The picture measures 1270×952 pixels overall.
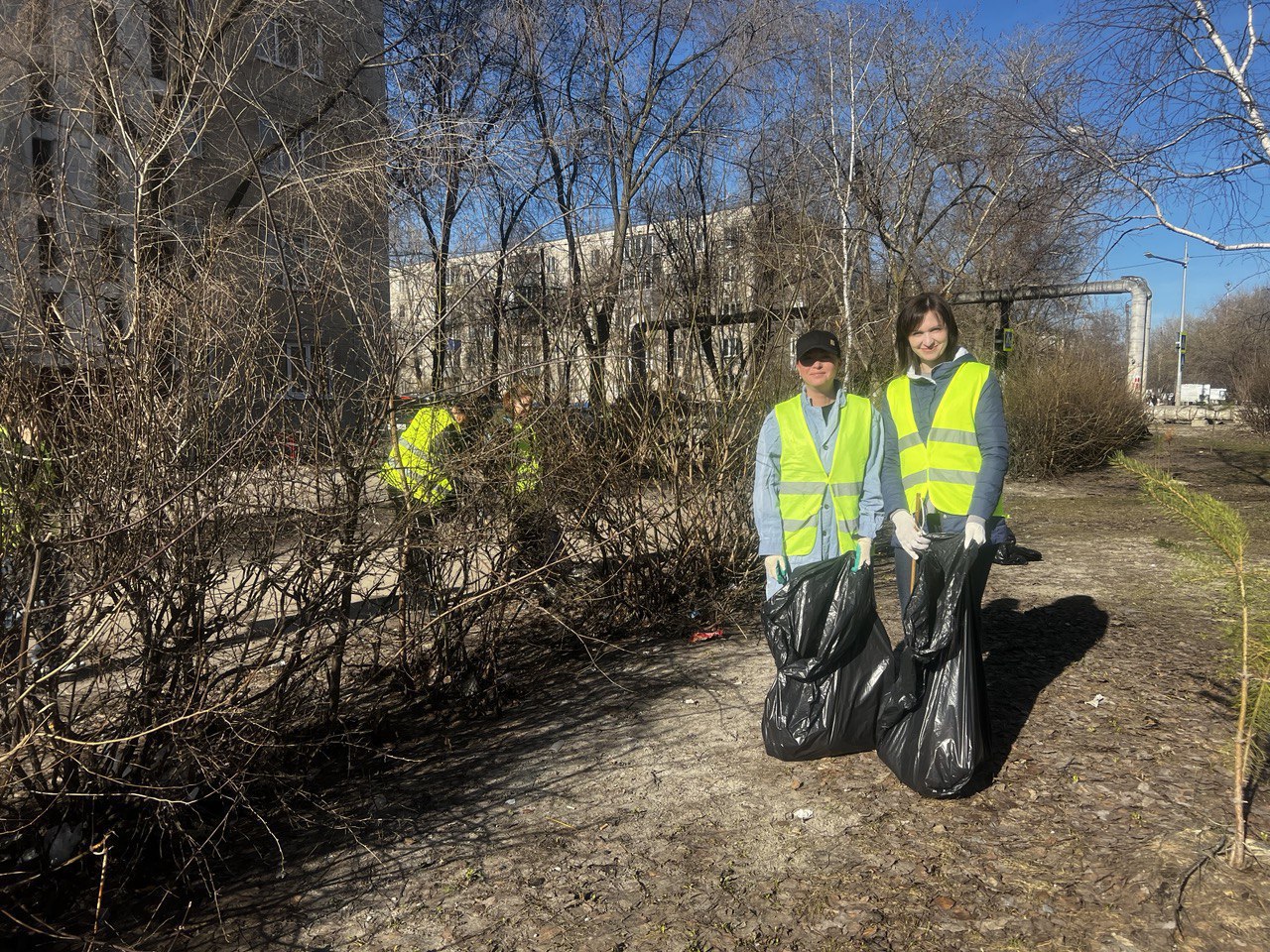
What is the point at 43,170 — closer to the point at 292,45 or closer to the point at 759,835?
the point at 292,45

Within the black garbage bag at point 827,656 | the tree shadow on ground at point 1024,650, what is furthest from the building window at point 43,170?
the tree shadow on ground at point 1024,650

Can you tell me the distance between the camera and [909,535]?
10.2ft

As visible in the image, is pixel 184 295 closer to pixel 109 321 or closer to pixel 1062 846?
pixel 109 321

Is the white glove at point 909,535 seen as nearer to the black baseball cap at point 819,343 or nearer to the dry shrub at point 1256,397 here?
the black baseball cap at point 819,343

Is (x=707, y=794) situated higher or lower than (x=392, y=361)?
lower

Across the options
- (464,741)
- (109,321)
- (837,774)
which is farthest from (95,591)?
(837,774)

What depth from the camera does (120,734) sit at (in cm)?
278

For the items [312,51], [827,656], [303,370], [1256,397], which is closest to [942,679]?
[827,656]

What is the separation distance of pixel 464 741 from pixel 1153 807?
2.62 metres

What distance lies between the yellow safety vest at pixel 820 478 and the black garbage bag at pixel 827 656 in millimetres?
181

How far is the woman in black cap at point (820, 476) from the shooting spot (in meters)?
3.43

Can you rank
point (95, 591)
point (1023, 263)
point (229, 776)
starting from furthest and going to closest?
point (1023, 263) → point (229, 776) → point (95, 591)

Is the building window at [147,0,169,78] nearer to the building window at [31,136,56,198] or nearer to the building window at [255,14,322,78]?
the building window at [255,14,322,78]

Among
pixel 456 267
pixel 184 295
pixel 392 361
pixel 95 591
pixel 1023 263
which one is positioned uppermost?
pixel 1023 263
